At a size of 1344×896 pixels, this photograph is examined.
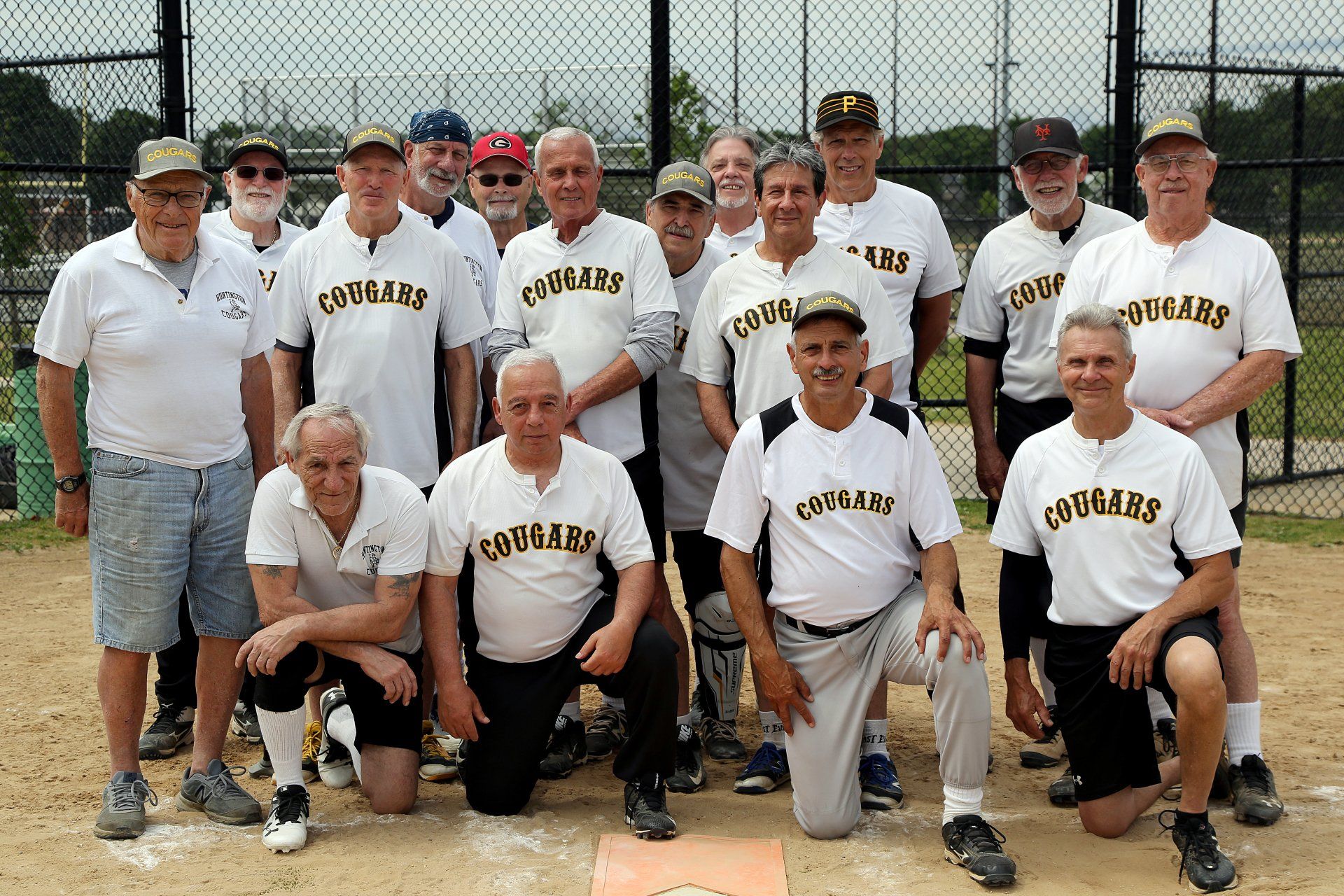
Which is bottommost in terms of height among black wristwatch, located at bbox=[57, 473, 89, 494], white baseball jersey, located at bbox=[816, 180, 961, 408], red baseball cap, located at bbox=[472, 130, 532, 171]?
black wristwatch, located at bbox=[57, 473, 89, 494]

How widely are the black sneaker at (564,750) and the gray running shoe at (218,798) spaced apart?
101 centimetres

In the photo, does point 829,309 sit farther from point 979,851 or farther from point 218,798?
point 218,798

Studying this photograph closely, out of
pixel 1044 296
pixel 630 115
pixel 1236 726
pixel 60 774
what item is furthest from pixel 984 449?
pixel 630 115

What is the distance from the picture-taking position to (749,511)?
403 cm

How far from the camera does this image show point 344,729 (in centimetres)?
434

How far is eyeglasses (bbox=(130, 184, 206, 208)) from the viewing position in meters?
3.99

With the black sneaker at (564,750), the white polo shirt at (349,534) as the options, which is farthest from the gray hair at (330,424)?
the black sneaker at (564,750)

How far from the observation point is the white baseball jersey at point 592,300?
4508 mm

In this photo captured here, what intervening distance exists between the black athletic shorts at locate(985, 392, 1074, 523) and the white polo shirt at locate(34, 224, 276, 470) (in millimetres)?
2771

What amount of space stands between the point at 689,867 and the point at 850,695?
0.75 metres

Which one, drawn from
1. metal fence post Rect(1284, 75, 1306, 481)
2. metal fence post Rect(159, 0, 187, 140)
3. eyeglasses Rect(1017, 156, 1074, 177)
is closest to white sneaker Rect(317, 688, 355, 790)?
eyeglasses Rect(1017, 156, 1074, 177)

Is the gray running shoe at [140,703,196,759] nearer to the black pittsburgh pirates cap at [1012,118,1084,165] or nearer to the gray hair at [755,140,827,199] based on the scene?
the gray hair at [755,140,827,199]

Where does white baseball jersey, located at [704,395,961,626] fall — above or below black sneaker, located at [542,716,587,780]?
above

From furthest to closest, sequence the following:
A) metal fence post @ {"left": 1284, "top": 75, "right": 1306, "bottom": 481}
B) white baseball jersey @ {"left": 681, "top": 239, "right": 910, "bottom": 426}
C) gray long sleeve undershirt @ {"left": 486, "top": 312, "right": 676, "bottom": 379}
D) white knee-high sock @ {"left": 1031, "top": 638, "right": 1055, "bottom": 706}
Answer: metal fence post @ {"left": 1284, "top": 75, "right": 1306, "bottom": 481}, white knee-high sock @ {"left": 1031, "top": 638, "right": 1055, "bottom": 706}, gray long sleeve undershirt @ {"left": 486, "top": 312, "right": 676, "bottom": 379}, white baseball jersey @ {"left": 681, "top": 239, "right": 910, "bottom": 426}
